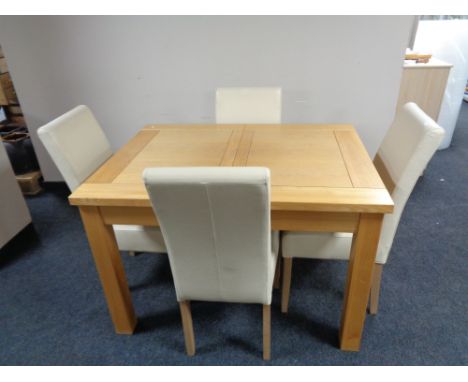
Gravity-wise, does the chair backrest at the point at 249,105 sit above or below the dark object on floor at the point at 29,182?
above

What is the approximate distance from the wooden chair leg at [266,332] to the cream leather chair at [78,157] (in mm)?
518

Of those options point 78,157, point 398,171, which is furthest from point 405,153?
point 78,157

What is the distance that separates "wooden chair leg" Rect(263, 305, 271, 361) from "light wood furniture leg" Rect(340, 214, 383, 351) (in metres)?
0.30

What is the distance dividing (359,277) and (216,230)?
1.93 ft

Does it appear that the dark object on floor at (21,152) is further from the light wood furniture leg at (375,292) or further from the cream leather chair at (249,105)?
the light wood furniture leg at (375,292)

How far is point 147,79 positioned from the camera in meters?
2.35

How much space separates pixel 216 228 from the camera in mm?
1065

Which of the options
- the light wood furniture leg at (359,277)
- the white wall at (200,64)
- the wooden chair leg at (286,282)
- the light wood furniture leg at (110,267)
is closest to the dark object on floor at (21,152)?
the white wall at (200,64)

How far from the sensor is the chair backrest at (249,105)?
198 centimetres

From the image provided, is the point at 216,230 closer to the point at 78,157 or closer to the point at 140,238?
the point at 140,238

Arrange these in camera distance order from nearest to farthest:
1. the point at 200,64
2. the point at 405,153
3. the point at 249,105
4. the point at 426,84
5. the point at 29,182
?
the point at 405,153, the point at 249,105, the point at 200,64, the point at 426,84, the point at 29,182

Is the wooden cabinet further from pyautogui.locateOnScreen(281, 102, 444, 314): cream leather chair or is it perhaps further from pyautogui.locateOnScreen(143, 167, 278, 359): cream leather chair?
pyautogui.locateOnScreen(143, 167, 278, 359): cream leather chair
